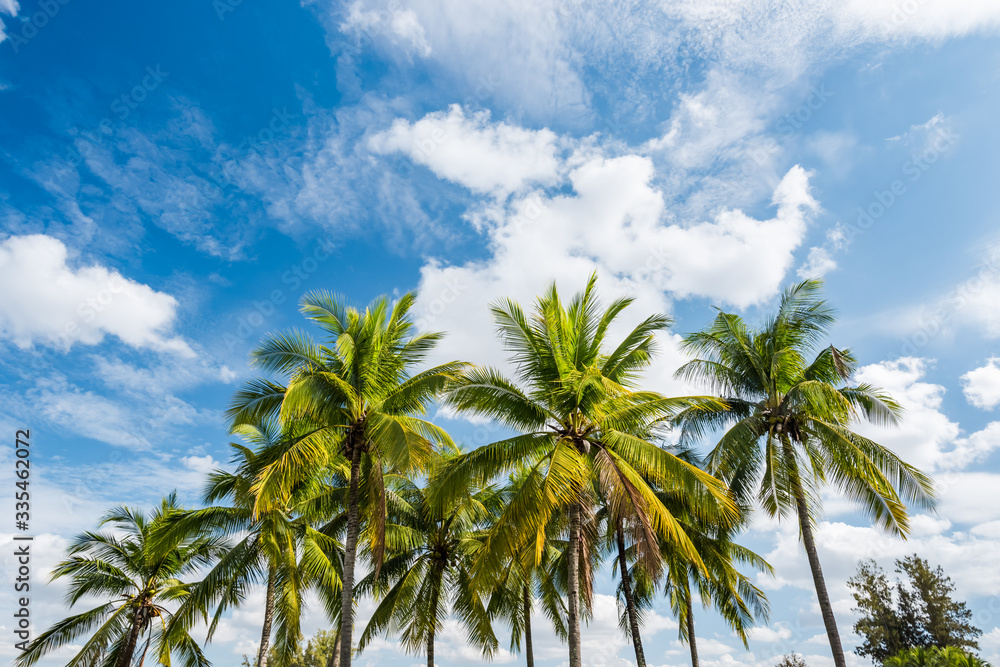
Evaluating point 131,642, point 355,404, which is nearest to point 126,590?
point 131,642

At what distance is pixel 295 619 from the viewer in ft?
55.8

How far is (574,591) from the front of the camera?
41.3 ft

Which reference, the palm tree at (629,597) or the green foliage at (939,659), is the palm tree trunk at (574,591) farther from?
the green foliage at (939,659)

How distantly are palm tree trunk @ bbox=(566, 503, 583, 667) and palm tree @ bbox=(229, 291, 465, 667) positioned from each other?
358 cm

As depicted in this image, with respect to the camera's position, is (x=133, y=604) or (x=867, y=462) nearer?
(x=867, y=462)

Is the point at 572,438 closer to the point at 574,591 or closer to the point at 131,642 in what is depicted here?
the point at 574,591

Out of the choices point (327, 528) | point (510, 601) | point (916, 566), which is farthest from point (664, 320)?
point (916, 566)

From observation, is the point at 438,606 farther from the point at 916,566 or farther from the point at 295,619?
the point at 916,566

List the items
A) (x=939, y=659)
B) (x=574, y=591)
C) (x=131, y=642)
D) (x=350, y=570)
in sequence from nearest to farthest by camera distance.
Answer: (x=574, y=591) → (x=350, y=570) → (x=939, y=659) → (x=131, y=642)

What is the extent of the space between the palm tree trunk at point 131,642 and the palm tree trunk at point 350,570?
10.4 meters

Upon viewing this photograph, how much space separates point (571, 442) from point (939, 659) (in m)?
14.8

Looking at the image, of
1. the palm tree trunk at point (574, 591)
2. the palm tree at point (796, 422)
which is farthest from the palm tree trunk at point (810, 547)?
the palm tree trunk at point (574, 591)

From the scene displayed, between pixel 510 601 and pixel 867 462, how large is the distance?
40.0 ft

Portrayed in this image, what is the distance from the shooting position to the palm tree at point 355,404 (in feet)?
42.5
